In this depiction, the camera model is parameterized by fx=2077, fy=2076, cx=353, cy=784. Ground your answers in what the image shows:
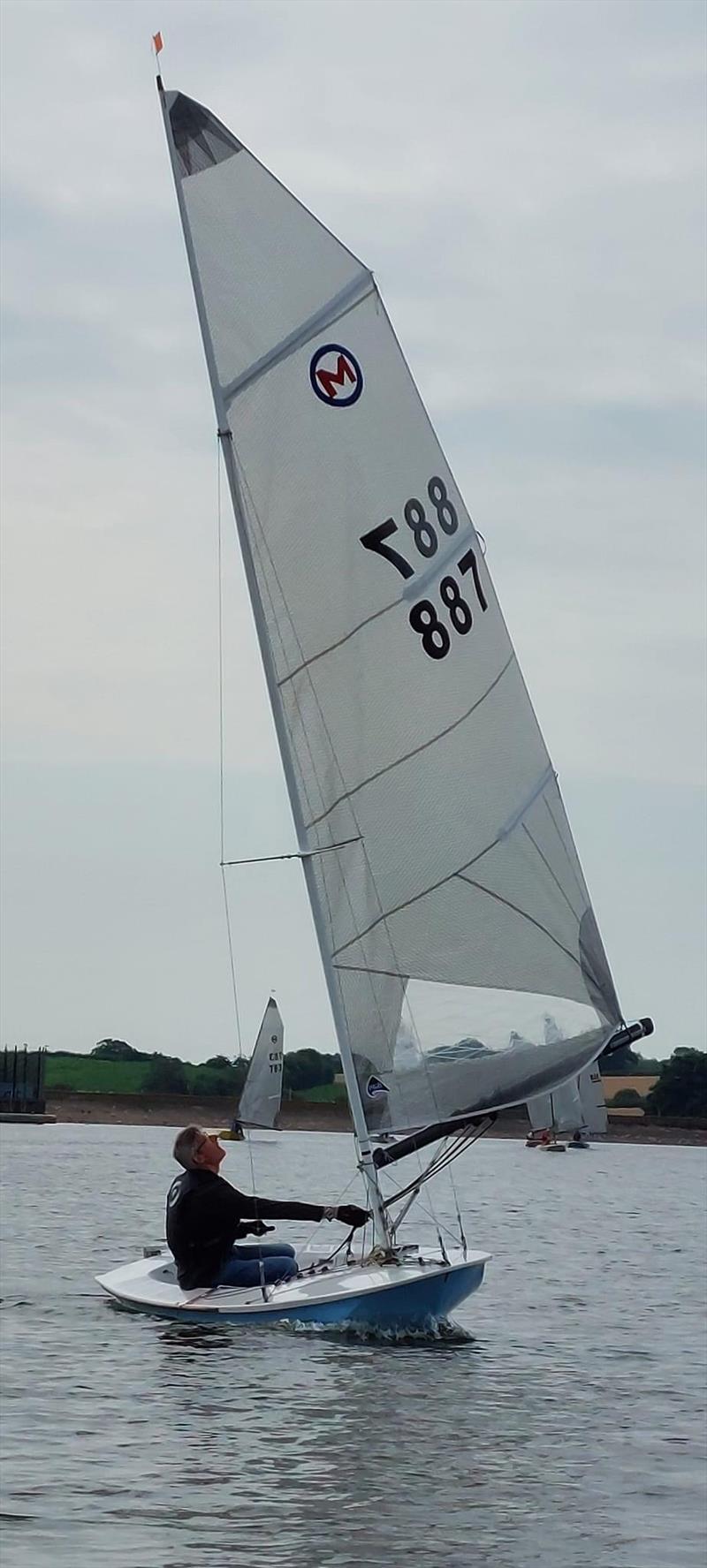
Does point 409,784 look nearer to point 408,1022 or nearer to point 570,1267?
point 408,1022

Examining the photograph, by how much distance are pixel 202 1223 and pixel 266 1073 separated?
34.0m

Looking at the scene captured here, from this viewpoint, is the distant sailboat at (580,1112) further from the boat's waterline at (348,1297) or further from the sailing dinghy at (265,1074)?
the boat's waterline at (348,1297)

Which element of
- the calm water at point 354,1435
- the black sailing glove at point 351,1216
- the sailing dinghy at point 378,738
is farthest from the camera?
the sailing dinghy at point 378,738

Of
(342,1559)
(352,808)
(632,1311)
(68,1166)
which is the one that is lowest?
(342,1559)

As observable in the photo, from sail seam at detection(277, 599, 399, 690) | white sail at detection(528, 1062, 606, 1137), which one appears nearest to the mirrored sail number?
sail seam at detection(277, 599, 399, 690)

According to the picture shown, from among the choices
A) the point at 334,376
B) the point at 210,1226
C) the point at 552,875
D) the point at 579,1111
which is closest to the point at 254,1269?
the point at 210,1226

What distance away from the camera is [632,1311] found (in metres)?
19.5

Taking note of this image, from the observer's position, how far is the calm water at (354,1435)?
27.9 ft

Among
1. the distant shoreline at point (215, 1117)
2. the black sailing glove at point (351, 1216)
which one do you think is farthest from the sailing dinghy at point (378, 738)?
the distant shoreline at point (215, 1117)

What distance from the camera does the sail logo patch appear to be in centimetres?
1416

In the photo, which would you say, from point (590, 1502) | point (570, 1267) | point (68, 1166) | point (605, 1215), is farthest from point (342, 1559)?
point (68, 1166)

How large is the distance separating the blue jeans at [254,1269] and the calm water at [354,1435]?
374 mm

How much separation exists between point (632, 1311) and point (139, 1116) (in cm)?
9080

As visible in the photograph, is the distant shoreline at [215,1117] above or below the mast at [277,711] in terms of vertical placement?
above
